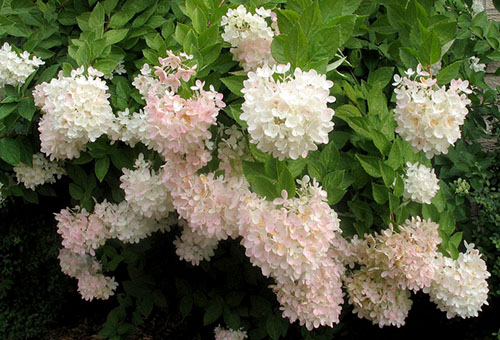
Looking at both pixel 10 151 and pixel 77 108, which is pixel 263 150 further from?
pixel 10 151

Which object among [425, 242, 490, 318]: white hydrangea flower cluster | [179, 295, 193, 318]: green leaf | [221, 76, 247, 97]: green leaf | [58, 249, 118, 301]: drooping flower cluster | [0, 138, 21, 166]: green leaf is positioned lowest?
[179, 295, 193, 318]: green leaf

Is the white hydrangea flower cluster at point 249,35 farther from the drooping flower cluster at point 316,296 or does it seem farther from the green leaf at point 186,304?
the green leaf at point 186,304

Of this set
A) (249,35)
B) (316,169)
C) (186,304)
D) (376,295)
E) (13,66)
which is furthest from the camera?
(186,304)

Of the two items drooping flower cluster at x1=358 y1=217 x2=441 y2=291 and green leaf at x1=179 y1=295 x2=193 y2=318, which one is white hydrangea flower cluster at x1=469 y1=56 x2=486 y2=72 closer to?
drooping flower cluster at x1=358 y1=217 x2=441 y2=291

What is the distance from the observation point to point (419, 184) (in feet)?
6.42

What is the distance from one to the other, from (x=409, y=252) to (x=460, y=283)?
0.98 feet

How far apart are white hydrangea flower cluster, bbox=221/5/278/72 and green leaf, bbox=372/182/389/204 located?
0.57 metres

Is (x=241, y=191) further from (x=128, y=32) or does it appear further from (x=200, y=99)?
(x=128, y=32)

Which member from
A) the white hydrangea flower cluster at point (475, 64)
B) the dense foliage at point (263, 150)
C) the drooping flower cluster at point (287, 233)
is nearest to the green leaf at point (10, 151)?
the dense foliage at point (263, 150)

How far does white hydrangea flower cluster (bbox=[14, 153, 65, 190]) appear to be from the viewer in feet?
7.86

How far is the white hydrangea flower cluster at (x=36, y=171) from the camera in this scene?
239 centimetres

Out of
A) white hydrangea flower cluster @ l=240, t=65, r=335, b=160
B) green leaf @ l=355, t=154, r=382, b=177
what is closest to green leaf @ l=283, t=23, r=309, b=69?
white hydrangea flower cluster @ l=240, t=65, r=335, b=160

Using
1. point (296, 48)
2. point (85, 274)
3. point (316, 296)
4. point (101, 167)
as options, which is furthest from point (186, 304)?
point (296, 48)

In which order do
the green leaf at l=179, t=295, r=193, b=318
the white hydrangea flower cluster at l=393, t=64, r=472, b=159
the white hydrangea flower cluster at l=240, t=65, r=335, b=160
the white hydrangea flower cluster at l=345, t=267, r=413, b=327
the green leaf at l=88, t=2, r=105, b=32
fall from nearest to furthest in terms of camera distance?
1. the white hydrangea flower cluster at l=240, t=65, r=335, b=160
2. the white hydrangea flower cluster at l=393, t=64, r=472, b=159
3. the white hydrangea flower cluster at l=345, t=267, r=413, b=327
4. the green leaf at l=88, t=2, r=105, b=32
5. the green leaf at l=179, t=295, r=193, b=318
